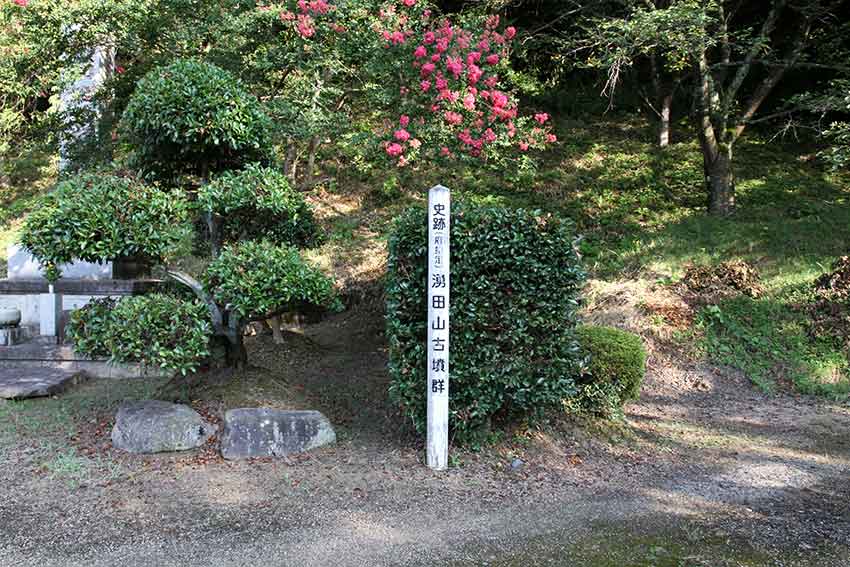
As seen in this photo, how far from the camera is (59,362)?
7.68m

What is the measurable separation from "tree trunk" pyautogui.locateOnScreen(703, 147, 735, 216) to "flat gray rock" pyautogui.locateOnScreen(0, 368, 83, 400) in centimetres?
1001

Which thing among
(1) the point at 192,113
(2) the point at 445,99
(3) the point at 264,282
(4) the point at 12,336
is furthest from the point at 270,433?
(4) the point at 12,336

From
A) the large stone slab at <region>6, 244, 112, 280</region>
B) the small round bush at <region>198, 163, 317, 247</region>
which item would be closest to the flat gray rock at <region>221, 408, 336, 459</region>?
the small round bush at <region>198, 163, 317, 247</region>

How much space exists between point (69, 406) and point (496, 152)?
528 centimetres

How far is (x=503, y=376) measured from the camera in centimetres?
456

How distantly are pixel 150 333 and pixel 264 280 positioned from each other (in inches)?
36.1

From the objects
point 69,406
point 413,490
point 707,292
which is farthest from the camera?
point 707,292

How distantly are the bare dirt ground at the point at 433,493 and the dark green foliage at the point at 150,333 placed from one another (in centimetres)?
77

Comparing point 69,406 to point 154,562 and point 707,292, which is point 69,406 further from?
point 707,292

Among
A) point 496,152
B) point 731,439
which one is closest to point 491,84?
point 496,152

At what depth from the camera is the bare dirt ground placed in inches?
130

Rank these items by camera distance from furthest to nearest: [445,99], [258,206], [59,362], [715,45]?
[715,45] < [59,362] < [445,99] < [258,206]

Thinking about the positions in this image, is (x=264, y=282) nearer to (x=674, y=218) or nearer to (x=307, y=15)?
(x=307, y=15)

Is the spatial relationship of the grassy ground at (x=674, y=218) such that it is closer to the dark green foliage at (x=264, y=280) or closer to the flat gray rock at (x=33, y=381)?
the flat gray rock at (x=33, y=381)
